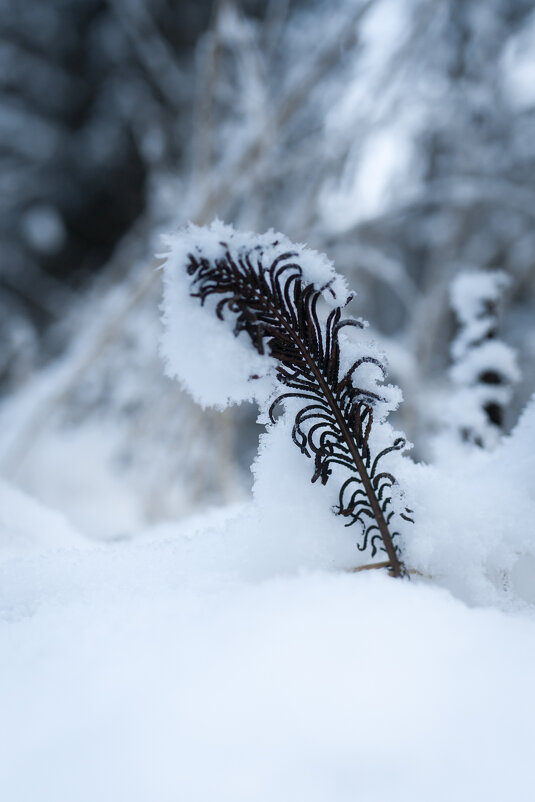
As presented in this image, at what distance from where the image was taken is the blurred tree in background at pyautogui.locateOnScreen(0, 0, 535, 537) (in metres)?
1.47

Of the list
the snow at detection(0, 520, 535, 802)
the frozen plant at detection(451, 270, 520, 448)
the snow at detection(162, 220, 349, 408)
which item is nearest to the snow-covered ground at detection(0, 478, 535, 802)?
the snow at detection(0, 520, 535, 802)

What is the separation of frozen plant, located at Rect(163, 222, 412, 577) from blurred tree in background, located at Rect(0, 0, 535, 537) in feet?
1.28

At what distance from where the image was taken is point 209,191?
1210 mm

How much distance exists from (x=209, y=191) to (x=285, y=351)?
98cm

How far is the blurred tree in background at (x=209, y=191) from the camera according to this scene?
147 centimetres

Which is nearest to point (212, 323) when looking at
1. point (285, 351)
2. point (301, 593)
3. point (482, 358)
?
point (285, 351)

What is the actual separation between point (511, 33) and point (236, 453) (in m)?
2.19

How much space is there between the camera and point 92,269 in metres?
3.62

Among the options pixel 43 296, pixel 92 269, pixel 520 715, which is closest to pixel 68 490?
pixel 43 296

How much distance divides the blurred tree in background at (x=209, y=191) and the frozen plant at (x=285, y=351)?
0.39m

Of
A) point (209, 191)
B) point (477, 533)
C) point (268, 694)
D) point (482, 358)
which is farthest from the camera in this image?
point (209, 191)

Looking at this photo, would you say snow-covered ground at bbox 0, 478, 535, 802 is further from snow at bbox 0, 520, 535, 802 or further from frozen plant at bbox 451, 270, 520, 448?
frozen plant at bbox 451, 270, 520, 448

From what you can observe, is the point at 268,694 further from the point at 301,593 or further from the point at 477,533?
the point at 477,533

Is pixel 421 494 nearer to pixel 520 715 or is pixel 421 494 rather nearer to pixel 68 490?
pixel 520 715
